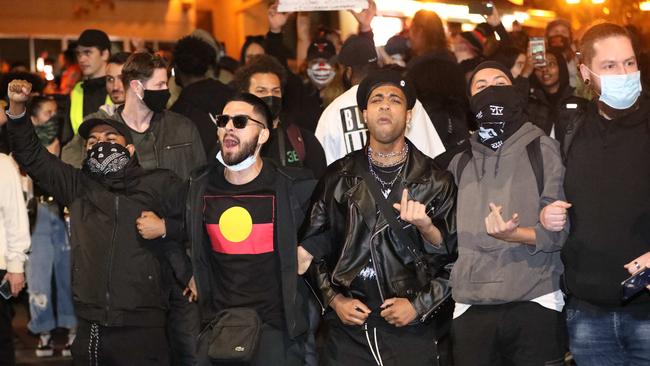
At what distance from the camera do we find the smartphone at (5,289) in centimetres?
799

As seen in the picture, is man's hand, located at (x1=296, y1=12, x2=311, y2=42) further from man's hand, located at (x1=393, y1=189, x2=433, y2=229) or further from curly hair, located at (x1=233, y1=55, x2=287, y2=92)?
man's hand, located at (x1=393, y1=189, x2=433, y2=229)

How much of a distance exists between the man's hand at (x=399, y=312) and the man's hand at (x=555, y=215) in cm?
98

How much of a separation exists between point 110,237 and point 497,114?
2854 millimetres

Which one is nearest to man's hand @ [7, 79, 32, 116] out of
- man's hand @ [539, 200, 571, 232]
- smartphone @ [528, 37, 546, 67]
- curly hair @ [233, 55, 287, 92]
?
curly hair @ [233, 55, 287, 92]

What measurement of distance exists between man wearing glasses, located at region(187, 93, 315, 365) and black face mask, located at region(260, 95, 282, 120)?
1.18 metres

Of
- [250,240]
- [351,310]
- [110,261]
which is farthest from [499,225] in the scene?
[110,261]

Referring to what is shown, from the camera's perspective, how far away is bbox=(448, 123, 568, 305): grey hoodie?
246 inches

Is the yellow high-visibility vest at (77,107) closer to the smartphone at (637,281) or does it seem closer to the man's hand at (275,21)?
the man's hand at (275,21)

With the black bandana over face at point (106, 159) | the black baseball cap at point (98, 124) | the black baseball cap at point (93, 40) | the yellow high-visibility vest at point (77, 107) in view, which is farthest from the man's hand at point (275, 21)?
the black bandana over face at point (106, 159)

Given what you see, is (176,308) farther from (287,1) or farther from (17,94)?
(287,1)

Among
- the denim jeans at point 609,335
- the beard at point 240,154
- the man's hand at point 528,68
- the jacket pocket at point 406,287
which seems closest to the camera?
the denim jeans at point 609,335

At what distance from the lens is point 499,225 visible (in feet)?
19.5

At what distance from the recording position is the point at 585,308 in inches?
238

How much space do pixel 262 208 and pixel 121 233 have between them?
1.17 metres
